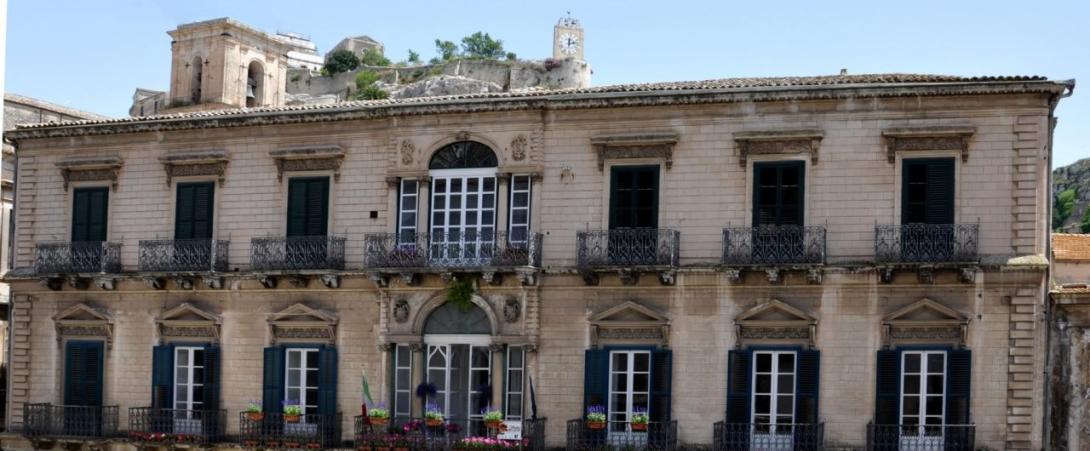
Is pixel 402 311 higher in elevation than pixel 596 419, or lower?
higher

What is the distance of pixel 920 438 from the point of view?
26.6 meters

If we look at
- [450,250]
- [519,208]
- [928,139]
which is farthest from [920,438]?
[450,250]

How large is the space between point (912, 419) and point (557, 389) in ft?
22.1

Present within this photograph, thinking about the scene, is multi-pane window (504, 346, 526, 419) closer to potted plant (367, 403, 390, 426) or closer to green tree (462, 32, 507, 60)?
potted plant (367, 403, 390, 426)

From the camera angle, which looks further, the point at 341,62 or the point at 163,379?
the point at 341,62

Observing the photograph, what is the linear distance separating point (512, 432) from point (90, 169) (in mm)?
11824

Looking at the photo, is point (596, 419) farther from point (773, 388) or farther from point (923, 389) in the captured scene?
point (923, 389)

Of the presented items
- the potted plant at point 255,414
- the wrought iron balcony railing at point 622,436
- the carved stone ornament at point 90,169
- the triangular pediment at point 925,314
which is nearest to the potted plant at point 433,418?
the wrought iron balcony railing at point 622,436

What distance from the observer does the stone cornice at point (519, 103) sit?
88.8ft

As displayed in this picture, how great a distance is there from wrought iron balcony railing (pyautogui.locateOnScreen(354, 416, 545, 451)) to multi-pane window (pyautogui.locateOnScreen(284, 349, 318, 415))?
1.48 meters

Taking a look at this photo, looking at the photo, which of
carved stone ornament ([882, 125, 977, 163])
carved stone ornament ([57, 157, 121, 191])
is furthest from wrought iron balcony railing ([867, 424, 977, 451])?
carved stone ornament ([57, 157, 121, 191])

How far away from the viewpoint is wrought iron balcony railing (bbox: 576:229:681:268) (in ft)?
93.4

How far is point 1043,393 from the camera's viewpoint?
26609mm

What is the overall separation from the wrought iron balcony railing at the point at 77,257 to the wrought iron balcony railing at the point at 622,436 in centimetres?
1121
